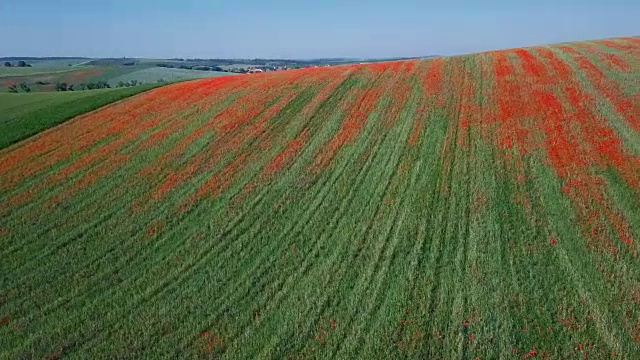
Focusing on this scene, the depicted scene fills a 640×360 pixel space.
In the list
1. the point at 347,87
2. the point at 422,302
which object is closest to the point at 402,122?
the point at 347,87

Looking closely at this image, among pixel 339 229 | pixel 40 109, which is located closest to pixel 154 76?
pixel 40 109

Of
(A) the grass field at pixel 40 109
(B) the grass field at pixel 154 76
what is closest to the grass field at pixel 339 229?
(A) the grass field at pixel 40 109

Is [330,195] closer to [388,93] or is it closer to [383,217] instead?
[383,217]

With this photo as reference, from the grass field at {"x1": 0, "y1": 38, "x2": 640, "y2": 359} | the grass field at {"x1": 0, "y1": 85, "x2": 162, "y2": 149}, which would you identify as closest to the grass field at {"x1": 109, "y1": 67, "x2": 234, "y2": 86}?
the grass field at {"x1": 0, "y1": 85, "x2": 162, "y2": 149}

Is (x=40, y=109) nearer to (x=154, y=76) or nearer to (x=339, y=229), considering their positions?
(x=339, y=229)

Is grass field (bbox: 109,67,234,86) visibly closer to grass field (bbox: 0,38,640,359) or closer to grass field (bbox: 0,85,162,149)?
grass field (bbox: 0,85,162,149)

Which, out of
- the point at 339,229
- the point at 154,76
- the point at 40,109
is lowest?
the point at 339,229

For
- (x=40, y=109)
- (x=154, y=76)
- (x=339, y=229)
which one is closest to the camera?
(x=339, y=229)
